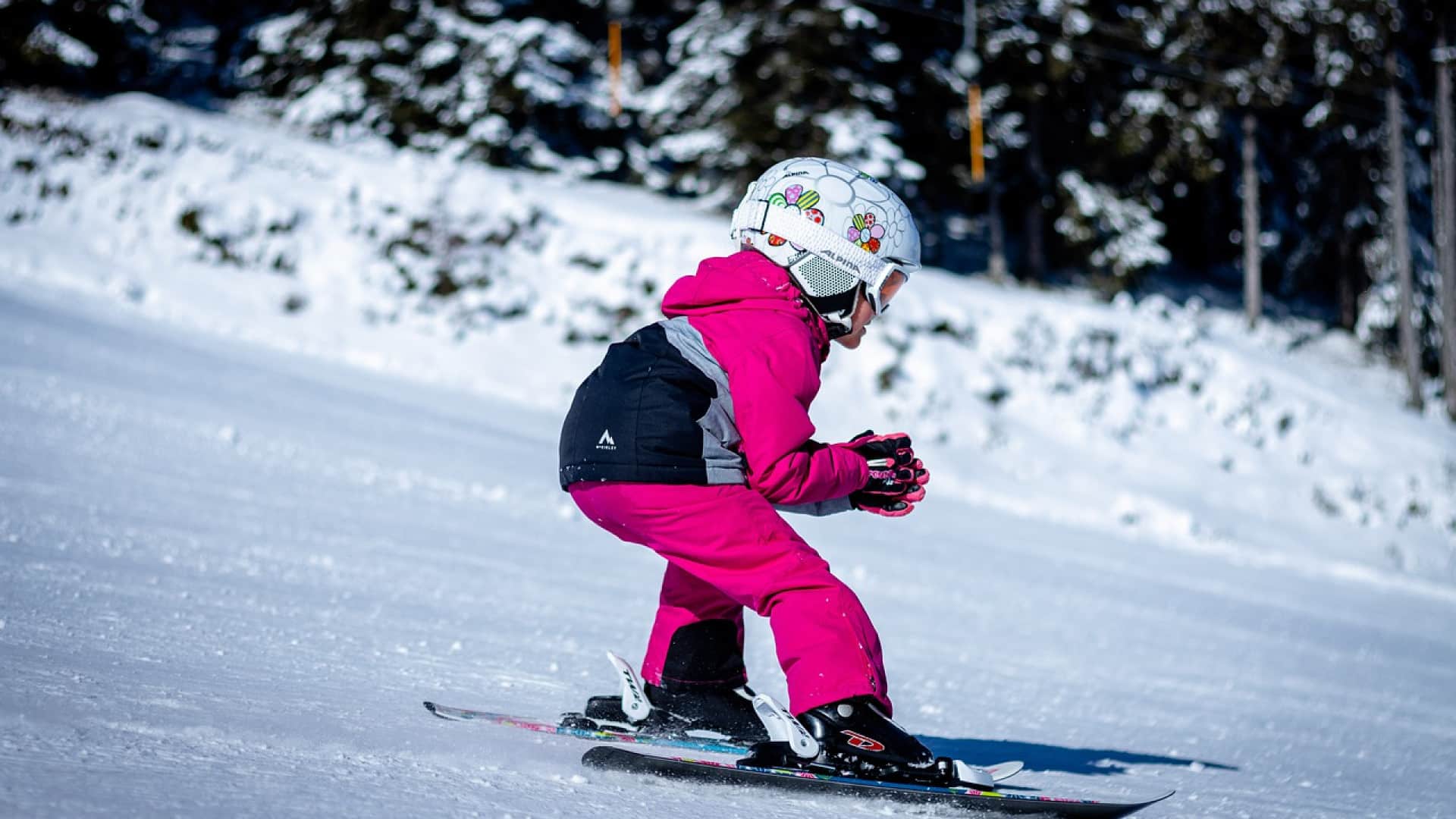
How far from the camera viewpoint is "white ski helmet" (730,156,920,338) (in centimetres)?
290

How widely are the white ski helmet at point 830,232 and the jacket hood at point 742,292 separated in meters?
0.06

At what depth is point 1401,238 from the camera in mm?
23422

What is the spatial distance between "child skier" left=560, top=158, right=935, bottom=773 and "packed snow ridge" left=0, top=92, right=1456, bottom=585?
8259 millimetres

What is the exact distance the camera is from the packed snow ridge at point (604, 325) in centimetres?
1200

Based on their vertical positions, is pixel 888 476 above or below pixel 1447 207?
below

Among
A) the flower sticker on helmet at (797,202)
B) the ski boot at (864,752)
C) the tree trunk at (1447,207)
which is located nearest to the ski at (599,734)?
the ski boot at (864,752)

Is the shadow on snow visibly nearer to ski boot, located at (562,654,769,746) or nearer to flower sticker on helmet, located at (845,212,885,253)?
ski boot, located at (562,654,769,746)

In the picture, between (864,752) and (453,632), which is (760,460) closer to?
(864,752)

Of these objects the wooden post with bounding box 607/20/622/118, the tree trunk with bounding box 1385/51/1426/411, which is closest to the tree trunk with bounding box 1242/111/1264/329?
the tree trunk with bounding box 1385/51/1426/411

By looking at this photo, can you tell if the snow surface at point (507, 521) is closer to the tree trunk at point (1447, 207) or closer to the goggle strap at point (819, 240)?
the goggle strap at point (819, 240)

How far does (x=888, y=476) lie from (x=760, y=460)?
403 mm

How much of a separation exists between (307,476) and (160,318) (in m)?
6.15

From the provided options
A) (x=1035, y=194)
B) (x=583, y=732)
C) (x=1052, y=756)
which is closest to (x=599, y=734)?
(x=583, y=732)

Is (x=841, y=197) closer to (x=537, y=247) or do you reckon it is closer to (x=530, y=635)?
(x=530, y=635)
